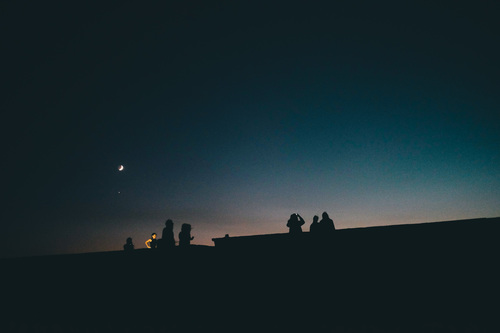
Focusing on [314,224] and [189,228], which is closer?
[314,224]

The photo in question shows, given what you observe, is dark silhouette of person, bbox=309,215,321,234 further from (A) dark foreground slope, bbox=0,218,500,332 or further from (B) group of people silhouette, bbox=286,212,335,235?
(A) dark foreground slope, bbox=0,218,500,332

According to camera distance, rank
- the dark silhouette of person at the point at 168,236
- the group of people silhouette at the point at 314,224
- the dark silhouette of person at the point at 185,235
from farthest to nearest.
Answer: the dark silhouette of person at the point at 185,235 → the dark silhouette of person at the point at 168,236 → the group of people silhouette at the point at 314,224

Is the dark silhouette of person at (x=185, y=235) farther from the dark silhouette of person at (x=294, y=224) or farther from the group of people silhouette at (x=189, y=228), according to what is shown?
the dark silhouette of person at (x=294, y=224)

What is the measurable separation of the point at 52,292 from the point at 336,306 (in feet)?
26.1

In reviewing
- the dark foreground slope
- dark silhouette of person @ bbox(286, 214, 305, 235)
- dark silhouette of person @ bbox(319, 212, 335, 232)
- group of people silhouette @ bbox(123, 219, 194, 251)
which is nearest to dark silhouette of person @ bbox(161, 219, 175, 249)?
group of people silhouette @ bbox(123, 219, 194, 251)

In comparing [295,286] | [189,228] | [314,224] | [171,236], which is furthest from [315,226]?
[171,236]

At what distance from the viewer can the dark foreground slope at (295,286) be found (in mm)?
4891

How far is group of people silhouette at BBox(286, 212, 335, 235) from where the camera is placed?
638 cm

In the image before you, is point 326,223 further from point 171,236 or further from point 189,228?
point 171,236

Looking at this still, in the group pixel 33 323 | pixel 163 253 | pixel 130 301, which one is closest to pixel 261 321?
pixel 163 253

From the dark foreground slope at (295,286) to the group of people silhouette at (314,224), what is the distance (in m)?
0.72

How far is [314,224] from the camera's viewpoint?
22.1 ft

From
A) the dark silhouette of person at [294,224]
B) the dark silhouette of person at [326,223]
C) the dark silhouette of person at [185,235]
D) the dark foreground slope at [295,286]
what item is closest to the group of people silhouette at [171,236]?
the dark silhouette of person at [185,235]

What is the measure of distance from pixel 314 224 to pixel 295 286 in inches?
73.9
